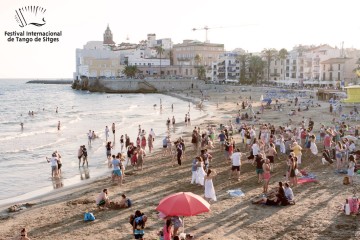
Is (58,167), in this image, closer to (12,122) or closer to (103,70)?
(12,122)

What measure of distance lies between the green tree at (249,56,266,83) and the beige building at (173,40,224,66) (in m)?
28.1

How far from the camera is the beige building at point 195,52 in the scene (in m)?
127

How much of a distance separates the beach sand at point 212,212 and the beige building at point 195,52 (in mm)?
108800

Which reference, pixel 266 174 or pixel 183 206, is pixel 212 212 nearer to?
pixel 266 174

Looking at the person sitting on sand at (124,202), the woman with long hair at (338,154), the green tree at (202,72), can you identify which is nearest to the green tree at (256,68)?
the green tree at (202,72)

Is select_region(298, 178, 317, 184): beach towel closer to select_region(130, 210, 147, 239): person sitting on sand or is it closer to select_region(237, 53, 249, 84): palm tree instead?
select_region(130, 210, 147, 239): person sitting on sand

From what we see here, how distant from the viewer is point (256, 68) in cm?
9625

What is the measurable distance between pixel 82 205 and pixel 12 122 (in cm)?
4001

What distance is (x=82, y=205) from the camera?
43.9 ft

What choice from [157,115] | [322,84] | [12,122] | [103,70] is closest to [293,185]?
[157,115]

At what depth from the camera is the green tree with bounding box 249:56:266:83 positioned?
312ft

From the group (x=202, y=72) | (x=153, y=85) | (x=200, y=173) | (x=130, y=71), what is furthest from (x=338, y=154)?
(x=130, y=71)

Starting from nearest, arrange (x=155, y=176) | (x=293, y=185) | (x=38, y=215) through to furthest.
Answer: (x=38, y=215) < (x=293, y=185) < (x=155, y=176)

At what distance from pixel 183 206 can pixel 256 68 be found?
90.7 meters
